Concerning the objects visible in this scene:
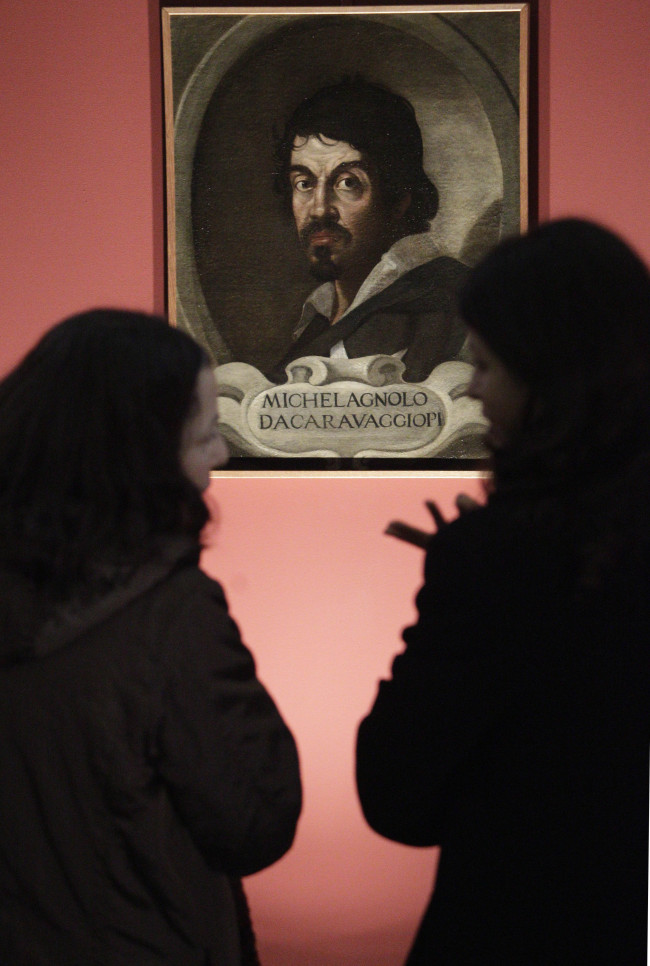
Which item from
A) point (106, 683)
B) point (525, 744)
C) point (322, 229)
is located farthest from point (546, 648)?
point (322, 229)

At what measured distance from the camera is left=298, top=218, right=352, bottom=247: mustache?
2.82 meters

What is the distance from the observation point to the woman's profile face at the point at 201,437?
4.00ft

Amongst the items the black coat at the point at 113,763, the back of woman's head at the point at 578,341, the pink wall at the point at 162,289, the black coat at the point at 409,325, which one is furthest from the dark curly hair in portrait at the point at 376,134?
the black coat at the point at 113,763

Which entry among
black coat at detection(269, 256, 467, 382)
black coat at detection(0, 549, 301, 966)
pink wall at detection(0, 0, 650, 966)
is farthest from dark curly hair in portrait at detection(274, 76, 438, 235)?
black coat at detection(0, 549, 301, 966)

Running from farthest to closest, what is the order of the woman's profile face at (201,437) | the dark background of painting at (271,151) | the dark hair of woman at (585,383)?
the dark background of painting at (271,151) → the woman's profile face at (201,437) → the dark hair of woman at (585,383)

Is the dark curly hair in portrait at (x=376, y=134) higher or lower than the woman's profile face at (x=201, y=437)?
higher

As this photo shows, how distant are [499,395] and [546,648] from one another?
277 mm

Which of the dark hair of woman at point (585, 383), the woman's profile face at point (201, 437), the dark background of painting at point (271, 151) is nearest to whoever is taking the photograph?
the dark hair of woman at point (585, 383)

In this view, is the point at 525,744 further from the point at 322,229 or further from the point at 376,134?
the point at 376,134

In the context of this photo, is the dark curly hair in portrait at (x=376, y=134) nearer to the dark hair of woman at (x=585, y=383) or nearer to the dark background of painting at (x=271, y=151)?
the dark background of painting at (x=271, y=151)

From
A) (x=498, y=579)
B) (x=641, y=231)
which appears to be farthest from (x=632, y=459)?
(x=641, y=231)

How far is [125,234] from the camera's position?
2.88 metres

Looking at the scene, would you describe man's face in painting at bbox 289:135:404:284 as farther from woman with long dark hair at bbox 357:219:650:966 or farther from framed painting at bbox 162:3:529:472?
woman with long dark hair at bbox 357:219:650:966

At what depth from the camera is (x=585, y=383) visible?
3.45ft
